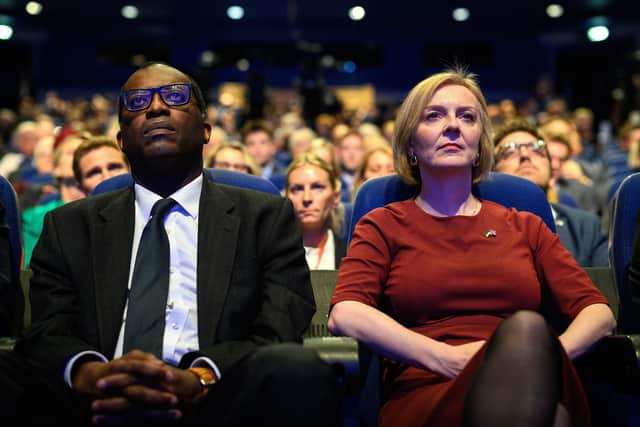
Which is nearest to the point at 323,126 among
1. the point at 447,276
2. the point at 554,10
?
the point at 447,276

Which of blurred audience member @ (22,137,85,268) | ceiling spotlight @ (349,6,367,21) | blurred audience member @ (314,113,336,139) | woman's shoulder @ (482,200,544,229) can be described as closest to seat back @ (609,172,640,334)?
woman's shoulder @ (482,200,544,229)

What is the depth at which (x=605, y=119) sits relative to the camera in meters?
15.3

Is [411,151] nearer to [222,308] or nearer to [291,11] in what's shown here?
[222,308]

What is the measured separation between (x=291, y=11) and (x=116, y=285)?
615 inches

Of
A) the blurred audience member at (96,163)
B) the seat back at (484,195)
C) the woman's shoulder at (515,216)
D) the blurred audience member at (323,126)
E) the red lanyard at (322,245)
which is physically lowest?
the red lanyard at (322,245)

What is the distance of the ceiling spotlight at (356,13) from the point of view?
16719 millimetres

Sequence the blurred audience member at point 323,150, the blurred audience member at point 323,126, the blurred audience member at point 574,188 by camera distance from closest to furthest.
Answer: the blurred audience member at point 574,188 → the blurred audience member at point 323,150 → the blurred audience member at point 323,126

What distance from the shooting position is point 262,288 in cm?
212

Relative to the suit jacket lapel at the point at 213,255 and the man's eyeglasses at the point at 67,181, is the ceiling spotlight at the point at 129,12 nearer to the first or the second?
the man's eyeglasses at the point at 67,181

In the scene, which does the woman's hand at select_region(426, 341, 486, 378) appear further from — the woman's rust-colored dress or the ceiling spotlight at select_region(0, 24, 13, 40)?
the ceiling spotlight at select_region(0, 24, 13, 40)

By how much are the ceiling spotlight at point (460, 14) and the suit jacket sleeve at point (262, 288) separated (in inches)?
600

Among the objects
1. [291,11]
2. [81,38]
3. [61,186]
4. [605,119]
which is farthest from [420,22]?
[61,186]

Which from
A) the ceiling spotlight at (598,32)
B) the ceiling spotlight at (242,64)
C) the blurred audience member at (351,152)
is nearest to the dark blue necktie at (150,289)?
the blurred audience member at (351,152)

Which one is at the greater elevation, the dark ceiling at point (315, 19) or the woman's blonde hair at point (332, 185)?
the dark ceiling at point (315, 19)
